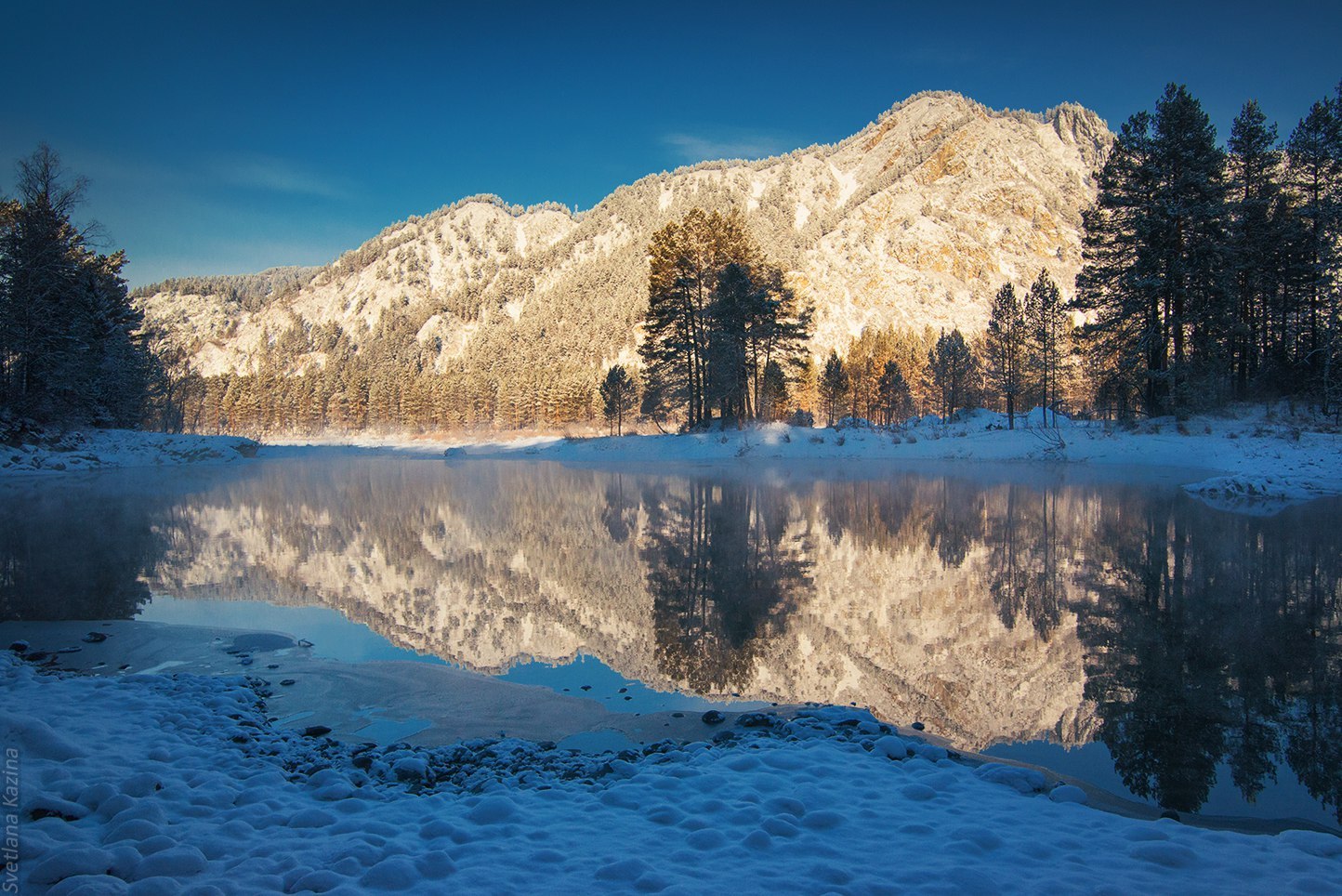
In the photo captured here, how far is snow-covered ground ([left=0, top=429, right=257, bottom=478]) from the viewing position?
Result: 90.2 ft

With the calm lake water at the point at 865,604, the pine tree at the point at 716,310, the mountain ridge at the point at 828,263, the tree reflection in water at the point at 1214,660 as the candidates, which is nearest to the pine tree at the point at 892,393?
the pine tree at the point at 716,310

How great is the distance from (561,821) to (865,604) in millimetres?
5034

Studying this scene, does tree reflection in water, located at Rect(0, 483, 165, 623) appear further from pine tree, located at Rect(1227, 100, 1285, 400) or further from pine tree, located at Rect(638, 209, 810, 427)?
pine tree, located at Rect(1227, 100, 1285, 400)

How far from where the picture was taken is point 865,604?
743cm

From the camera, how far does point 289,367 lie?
173m

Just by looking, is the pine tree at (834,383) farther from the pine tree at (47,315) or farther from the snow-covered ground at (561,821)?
the snow-covered ground at (561,821)

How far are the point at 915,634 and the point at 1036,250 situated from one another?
504 ft

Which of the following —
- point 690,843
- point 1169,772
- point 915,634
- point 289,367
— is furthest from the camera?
point 289,367

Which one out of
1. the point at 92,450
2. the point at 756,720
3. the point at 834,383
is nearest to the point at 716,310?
the point at 92,450

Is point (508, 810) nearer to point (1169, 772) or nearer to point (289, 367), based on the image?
point (1169, 772)

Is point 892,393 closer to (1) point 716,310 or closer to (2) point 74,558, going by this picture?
(1) point 716,310

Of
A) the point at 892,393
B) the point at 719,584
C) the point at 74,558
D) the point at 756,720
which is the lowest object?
the point at 756,720

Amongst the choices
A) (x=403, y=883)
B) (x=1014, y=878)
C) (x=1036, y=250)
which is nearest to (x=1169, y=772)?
(x=1014, y=878)

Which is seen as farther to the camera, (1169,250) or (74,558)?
(1169,250)
